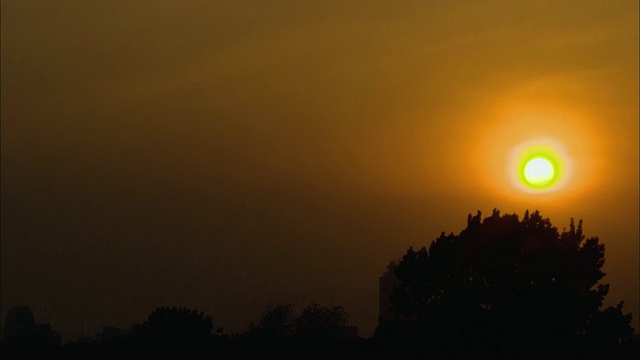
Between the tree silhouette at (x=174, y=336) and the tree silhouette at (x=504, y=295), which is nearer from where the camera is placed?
the tree silhouette at (x=504, y=295)

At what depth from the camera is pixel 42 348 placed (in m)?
130

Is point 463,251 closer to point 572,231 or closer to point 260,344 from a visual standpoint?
point 572,231

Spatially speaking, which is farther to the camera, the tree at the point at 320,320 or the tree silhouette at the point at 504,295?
the tree at the point at 320,320

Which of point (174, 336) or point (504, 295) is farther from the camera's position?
point (174, 336)

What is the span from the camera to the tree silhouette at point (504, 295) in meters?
70.2

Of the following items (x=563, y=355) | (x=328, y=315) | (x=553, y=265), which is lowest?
(x=563, y=355)

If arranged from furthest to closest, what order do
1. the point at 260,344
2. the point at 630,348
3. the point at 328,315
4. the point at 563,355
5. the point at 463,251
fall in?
1. the point at 328,315
2. the point at 260,344
3. the point at 630,348
4. the point at 463,251
5. the point at 563,355

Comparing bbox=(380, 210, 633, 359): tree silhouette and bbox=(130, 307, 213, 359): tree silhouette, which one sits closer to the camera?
bbox=(380, 210, 633, 359): tree silhouette

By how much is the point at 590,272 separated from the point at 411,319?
1185cm

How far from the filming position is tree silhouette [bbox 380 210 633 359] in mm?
70188

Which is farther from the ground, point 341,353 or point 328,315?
point 328,315

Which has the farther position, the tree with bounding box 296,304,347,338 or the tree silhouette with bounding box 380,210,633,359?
the tree with bounding box 296,304,347,338

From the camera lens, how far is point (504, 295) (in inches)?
2808

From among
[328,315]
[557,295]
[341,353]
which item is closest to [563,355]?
[557,295]
